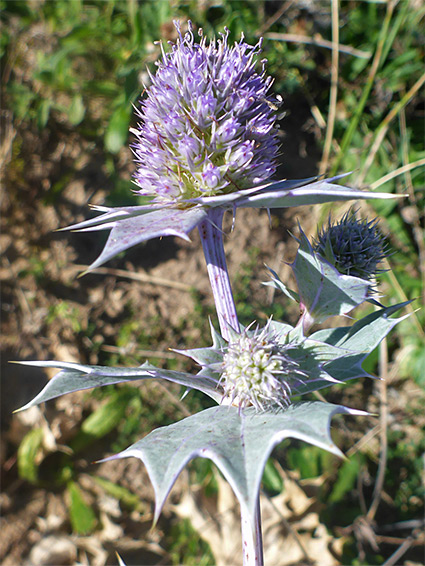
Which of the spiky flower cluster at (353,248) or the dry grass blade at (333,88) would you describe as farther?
the dry grass blade at (333,88)

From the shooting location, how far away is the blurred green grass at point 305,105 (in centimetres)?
271

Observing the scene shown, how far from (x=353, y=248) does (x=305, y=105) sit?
7.92 feet

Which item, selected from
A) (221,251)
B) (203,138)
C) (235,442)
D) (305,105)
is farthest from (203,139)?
(305,105)

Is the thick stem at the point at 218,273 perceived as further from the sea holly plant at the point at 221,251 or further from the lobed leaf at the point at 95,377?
the lobed leaf at the point at 95,377

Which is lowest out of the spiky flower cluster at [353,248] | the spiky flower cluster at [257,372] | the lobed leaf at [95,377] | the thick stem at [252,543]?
the thick stem at [252,543]

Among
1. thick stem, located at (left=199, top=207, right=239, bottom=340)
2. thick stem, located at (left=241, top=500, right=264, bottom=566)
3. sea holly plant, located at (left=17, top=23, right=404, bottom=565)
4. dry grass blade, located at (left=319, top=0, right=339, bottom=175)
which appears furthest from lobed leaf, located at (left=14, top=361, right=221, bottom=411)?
dry grass blade, located at (left=319, top=0, right=339, bottom=175)

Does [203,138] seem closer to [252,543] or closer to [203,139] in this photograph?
[203,139]

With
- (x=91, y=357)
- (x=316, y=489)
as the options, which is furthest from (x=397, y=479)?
(x=91, y=357)

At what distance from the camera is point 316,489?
2.56 meters

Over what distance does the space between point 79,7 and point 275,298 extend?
97.6 inches

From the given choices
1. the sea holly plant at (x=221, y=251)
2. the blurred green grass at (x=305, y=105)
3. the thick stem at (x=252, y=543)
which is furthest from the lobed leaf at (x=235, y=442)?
the blurred green grass at (x=305, y=105)

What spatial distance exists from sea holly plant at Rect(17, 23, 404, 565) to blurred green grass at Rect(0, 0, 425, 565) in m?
1.54

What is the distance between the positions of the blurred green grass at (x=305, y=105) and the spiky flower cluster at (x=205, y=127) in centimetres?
163

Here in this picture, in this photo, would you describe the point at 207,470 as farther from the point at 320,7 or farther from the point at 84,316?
the point at 320,7
